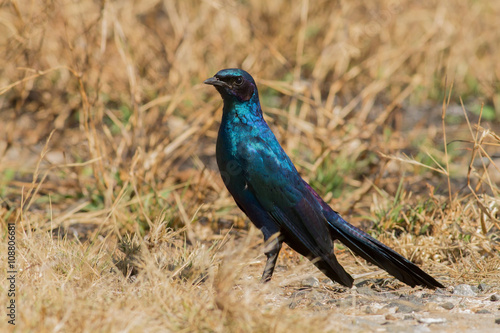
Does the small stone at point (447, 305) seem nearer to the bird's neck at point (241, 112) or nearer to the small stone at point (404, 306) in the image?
the small stone at point (404, 306)

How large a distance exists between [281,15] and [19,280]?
178 inches

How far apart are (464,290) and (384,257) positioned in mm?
441

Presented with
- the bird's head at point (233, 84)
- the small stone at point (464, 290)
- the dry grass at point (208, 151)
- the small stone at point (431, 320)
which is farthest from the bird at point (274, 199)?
the small stone at point (431, 320)

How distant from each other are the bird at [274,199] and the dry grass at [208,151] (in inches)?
8.7

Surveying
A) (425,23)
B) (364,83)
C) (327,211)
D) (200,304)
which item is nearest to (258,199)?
(327,211)

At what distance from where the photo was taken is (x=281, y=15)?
676 cm

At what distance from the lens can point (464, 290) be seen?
10.8 ft

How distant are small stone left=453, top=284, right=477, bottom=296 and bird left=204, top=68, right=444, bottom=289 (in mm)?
119

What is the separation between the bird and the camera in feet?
10.9

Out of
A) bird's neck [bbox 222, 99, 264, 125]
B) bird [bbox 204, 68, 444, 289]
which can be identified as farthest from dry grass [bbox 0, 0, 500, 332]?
bird's neck [bbox 222, 99, 264, 125]

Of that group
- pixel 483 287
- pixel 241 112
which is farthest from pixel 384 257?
pixel 241 112

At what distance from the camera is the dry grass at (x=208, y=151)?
290cm

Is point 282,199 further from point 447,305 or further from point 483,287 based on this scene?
point 483,287

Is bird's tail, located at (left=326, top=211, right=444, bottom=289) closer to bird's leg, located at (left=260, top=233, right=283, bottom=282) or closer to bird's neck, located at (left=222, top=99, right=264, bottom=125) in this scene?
bird's leg, located at (left=260, top=233, right=283, bottom=282)
